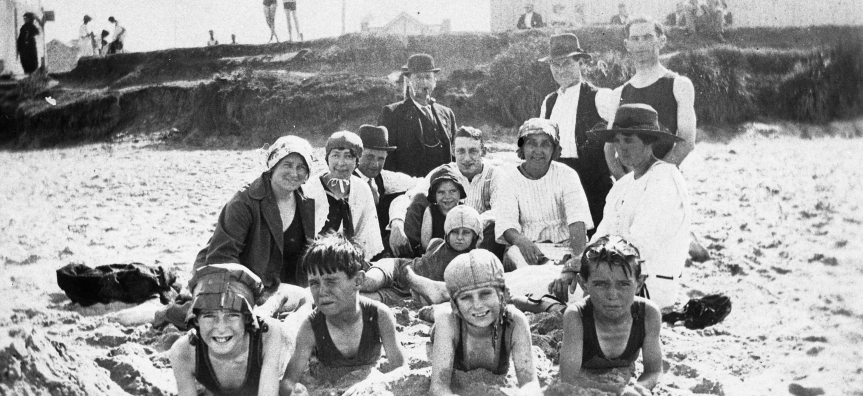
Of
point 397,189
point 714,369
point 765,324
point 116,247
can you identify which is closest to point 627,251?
point 714,369

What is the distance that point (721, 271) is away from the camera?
198 inches

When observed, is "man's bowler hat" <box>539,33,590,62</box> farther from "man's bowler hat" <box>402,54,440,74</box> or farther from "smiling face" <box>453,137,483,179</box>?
"man's bowler hat" <box>402,54,440,74</box>

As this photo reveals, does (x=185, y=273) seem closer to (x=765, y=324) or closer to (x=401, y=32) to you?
(x=401, y=32)

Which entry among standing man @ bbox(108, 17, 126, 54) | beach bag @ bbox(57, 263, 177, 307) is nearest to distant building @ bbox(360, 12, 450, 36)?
standing man @ bbox(108, 17, 126, 54)

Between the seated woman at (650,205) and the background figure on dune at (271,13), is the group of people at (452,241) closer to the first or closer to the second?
A: the seated woman at (650,205)

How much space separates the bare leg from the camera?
13.1 feet

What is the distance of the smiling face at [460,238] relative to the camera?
4000 millimetres

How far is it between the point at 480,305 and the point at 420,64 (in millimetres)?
2683

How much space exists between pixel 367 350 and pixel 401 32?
2683 mm

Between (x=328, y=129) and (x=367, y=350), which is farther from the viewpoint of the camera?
(x=328, y=129)

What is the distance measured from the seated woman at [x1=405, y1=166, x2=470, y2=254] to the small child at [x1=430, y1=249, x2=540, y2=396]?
4.56ft

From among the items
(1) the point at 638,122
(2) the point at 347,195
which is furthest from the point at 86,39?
(1) the point at 638,122

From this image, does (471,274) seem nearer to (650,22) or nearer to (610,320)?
(610,320)

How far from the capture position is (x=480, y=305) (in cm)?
288
